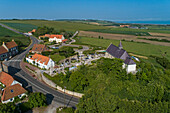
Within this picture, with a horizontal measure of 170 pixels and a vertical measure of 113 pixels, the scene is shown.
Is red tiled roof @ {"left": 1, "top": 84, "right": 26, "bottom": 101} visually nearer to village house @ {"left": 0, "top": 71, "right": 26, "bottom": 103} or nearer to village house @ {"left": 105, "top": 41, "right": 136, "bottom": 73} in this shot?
village house @ {"left": 0, "top": 71, "right": 26, "bottom": 103}

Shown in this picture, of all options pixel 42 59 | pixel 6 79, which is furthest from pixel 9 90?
pixel 42 59

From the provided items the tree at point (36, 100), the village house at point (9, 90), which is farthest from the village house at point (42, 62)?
the tree at point (36, 100)

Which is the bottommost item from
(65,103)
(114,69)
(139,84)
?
(65,103)

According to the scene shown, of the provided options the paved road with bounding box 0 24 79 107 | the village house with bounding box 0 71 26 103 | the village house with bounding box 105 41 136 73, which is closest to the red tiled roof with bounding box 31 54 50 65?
the paved road with bounding box 0 24 79 107

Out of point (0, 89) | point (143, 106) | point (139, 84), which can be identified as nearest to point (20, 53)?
point (0, 89)

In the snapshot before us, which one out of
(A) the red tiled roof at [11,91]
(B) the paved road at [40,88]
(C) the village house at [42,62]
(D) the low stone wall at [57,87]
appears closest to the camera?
(A) the red tiled roof at [11,91]

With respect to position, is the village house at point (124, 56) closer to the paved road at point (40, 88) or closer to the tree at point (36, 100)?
the paved road at point (40, 88)

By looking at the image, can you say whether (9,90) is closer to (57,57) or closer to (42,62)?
(42,62)

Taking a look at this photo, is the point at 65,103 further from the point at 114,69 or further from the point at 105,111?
the point at 114,69
